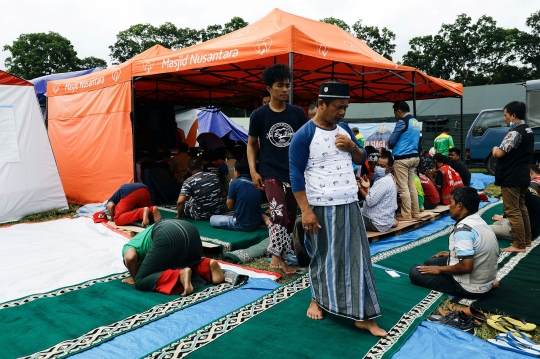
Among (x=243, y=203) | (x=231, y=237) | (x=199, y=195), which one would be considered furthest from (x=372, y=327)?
(x=199, y=195)

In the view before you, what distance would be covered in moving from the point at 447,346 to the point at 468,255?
821 millimetres

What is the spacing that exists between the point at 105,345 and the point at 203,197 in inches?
131

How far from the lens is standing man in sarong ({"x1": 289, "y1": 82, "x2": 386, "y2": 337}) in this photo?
2605mm

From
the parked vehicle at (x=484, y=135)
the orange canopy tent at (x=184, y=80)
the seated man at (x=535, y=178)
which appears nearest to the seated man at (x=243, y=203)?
the orange canopy tent at (x=184, y=80)

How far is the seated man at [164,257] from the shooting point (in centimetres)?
336

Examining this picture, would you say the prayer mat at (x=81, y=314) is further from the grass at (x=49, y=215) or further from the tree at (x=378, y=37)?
the tree at (x=378, y=37)

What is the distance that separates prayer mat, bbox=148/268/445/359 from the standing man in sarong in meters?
0.14

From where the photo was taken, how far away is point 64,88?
356 inches

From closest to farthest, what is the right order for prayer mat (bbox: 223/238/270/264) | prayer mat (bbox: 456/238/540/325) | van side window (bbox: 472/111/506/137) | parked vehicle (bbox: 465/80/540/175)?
prayer mat (bbox: 456/238/540/325)
prayer mat (bbox: 223/238/270/264)
parked vehicle (bbox: 465/80/540/175)
van side window (bbox: 472/111/506/137)

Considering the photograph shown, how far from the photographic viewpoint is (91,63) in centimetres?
3525

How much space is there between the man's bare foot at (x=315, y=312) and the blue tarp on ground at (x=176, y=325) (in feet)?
1.81

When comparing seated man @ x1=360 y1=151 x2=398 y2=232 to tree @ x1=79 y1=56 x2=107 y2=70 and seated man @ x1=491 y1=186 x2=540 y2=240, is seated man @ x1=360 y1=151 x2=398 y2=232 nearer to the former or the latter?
seated man @ x1=491 y1=186 x2=540 y2=240

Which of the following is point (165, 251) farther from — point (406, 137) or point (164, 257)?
point (406, 137)

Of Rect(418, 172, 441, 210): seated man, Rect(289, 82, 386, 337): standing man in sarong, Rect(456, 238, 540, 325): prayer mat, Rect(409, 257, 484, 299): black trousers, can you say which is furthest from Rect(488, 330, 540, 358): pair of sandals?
Rect(418, 172, 441, 210): seated man
